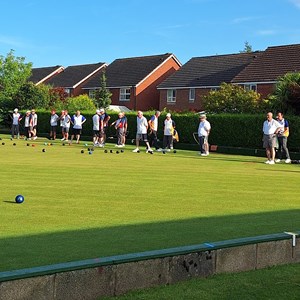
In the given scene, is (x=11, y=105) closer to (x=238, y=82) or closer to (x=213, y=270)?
(x=238, y=82)

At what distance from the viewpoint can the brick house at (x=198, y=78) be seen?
53.5 metres

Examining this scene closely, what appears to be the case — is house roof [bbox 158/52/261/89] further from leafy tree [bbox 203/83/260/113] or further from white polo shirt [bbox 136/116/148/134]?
white polo shirt [bbox 136/116/148/134]

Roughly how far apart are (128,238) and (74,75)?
2751 inches

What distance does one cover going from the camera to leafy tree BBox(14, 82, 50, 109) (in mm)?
48406

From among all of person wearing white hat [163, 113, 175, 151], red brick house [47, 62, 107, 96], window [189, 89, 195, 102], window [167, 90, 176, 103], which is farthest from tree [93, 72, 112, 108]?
person wearing white hat [163, 113, 175, 151]

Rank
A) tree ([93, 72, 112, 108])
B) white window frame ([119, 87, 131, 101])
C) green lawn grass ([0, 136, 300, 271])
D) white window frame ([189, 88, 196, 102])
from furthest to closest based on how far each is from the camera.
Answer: white window frame ([119, 87, 131, 101]), tree ([93, 72, 112, 108]), white window frame ([189, 88, 196, 102]), green lawn grass ([0, 136, 300, 271])

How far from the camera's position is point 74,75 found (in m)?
74.1

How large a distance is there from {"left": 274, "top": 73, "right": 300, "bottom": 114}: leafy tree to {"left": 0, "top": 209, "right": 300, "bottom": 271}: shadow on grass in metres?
20.3

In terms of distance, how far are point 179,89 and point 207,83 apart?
3942 mm

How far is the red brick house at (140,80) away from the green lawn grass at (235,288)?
57.5 meters

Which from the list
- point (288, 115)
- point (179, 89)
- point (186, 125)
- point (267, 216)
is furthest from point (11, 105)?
point (267, 216)

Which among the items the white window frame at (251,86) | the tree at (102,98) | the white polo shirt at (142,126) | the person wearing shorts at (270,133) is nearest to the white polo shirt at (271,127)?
the person wearing shorts at (270,133)

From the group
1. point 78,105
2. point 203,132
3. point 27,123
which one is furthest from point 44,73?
point 203,132

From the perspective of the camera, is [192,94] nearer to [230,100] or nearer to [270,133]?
[230,100]
